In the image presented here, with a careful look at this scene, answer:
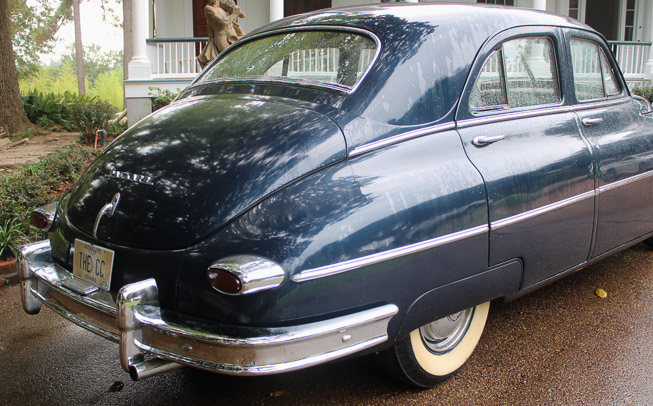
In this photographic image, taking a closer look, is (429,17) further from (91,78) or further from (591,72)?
(91,78)

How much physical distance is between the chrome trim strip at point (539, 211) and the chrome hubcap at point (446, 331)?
51cm

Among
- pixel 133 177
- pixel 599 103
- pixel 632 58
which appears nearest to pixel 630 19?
pixel 632 58

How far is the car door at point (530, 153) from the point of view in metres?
2.72

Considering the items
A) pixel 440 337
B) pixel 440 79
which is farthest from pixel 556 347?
pixel 440 79

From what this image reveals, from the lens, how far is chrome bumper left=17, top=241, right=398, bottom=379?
6.77 feet

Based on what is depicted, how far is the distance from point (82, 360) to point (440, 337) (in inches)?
77.1

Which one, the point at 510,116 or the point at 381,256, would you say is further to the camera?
the point at 510,116

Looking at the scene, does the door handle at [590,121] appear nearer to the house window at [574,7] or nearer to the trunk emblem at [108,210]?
the trunk emblem at [108,210]

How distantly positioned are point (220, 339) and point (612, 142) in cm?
258

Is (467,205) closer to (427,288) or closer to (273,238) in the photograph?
(427,288)

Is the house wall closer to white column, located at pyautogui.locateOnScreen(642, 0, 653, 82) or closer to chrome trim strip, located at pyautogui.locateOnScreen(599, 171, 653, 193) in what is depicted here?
white column, located at pyautogui.locateOnScreen(642, 0, 653, 82)

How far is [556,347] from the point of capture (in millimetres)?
3223

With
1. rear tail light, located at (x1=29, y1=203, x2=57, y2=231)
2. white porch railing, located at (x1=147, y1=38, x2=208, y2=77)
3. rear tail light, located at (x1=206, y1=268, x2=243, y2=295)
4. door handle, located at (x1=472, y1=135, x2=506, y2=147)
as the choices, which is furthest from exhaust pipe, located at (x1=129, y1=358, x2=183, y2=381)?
white porch railing, located at (x1=147, y1=38, x2=208, y2=77)

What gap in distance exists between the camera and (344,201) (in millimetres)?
2258
